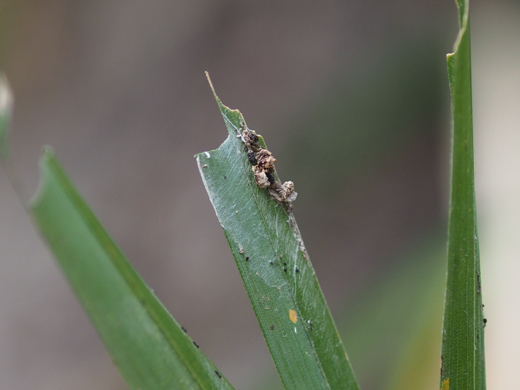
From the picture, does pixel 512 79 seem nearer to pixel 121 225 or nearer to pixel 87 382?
pixel 121 225

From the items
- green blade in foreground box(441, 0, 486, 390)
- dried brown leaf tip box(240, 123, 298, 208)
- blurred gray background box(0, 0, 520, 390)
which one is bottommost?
green blade in foreground box(441, 0, 486, 390)

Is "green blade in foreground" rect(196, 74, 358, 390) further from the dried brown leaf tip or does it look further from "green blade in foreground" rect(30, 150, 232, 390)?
"green blade in foreground" rect(30, 150, 232, 390)

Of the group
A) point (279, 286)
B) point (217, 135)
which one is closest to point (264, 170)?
point (279, 286)

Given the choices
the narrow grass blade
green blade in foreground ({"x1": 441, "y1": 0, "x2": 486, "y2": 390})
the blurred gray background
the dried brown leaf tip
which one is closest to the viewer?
the narrow grass blade

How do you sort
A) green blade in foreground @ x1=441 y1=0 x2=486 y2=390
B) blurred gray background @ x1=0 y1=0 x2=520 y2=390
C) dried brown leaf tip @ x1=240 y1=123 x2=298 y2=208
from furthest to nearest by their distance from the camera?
blurred gray background @ x1=0 y1=0 x2=520 y2=390
dried brown leaf tip @ x1=240 y1=123 x2=298 y2=208
green blade in foreground @ x1=441 y1=0 x2=486 y2=390

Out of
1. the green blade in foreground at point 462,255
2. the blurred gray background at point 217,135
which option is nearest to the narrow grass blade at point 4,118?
the green blade in foreground at point 462,255

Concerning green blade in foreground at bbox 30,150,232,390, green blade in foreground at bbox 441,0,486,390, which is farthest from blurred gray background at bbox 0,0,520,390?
green blade in foreground at bbox 30,150,232,390

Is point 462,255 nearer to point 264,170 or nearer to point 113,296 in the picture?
point 264,170
